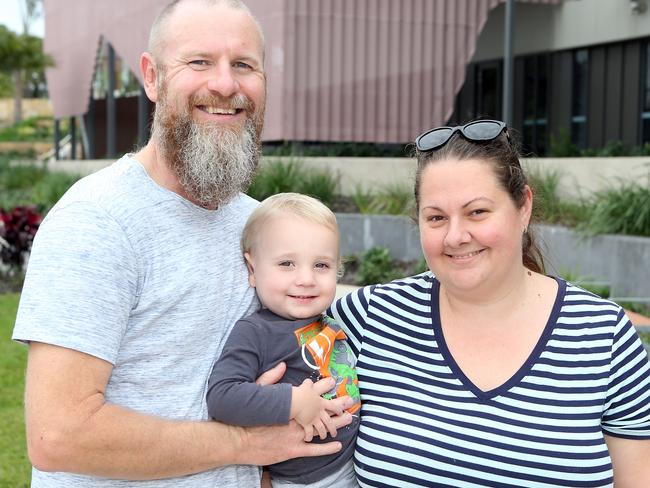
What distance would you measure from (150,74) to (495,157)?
1086mm

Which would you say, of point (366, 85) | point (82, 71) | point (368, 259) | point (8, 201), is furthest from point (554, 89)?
point (82, 71)

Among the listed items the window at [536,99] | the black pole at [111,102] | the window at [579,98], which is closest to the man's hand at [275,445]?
the window at [579,98]

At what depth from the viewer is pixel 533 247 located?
288 cm

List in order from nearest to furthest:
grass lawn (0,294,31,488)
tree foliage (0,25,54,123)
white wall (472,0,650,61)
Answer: grass lawn (0,294,31,488) → white wall (472,0,650,61) → tree foliage (0,25,54,123)

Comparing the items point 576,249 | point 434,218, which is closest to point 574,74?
point 576,249

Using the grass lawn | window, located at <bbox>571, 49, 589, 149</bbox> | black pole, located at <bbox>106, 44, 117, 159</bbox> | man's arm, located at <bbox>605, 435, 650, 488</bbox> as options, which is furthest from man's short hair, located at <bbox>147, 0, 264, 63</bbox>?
black pole, located at <bbox>106, 44, 117, 159</bbox>

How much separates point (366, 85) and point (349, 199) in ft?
8.30

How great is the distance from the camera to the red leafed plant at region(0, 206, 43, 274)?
11031mm

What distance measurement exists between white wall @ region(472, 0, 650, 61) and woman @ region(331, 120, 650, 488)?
14.1 metres

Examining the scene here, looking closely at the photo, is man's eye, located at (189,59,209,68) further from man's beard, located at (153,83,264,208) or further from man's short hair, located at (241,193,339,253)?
man's short hair, located at (241,193,339,253)

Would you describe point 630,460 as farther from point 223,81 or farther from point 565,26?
point 565,26

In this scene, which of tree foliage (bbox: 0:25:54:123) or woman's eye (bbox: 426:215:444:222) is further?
tree foliage (bbox: 0:25:54:123)

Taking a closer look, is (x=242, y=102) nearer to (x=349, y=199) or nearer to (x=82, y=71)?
(x=349, y=199)

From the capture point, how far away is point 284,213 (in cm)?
266
